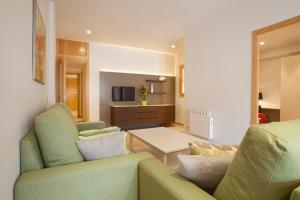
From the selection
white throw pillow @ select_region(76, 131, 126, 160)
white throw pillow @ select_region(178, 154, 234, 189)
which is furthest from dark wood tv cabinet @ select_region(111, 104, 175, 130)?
white throw pillow @ select_region(178, 154, 234, 189)

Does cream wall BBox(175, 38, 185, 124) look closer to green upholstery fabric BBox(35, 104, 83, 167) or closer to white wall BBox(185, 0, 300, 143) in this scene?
white wall BBox(185, 0, 300, 143)

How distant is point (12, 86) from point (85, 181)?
677 millimetres

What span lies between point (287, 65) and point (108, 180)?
5063 mm

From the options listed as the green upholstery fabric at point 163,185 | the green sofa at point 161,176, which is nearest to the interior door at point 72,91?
the green sofa at point 161,176

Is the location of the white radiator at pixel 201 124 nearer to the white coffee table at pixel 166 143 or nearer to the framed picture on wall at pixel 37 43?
the white coffee table at pixel 166 143

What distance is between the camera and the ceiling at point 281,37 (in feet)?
11.6

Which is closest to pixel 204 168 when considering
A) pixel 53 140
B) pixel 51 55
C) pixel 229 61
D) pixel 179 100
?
pixel 53 140

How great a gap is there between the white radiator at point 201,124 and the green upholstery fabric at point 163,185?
2442 mm

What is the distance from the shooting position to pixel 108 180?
1099 millimetres

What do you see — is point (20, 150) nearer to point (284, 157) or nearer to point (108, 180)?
point (108, 180)

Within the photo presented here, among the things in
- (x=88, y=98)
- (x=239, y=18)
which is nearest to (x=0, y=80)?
(x=239, y=18)

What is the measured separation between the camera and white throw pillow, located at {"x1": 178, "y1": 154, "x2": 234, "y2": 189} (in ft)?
2.84

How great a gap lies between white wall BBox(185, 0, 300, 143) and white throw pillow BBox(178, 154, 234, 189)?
2164mm

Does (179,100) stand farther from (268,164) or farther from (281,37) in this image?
(268,164)
